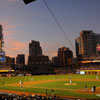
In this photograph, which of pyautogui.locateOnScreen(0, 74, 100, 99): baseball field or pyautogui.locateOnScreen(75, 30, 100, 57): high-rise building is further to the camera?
pyautogui.locateOnScreen(75, 30, 100, 57): high-rise building

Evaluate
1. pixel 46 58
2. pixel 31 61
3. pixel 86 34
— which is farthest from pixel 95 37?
pixel 31 61

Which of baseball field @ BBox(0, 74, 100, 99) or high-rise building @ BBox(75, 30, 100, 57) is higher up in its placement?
high-rise building @ BBox(75, 30, 100, 57)

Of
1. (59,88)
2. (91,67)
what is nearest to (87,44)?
(91,67)

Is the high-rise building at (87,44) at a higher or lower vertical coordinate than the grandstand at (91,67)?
higher

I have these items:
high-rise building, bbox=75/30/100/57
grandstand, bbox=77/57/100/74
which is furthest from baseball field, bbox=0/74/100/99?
high-rise building, bbox=75/30/100/57

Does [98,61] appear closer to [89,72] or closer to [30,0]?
[89,72]

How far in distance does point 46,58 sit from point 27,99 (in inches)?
6652

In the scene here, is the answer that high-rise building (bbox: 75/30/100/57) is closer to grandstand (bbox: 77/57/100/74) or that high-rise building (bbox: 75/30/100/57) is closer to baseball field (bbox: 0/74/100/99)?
grandstand (bbox: 77/57/100/74)

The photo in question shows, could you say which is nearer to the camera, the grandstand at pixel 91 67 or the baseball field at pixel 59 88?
the baseball field at pixel 59 88

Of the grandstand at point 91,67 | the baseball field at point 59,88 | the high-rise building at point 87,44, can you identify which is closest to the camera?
the baseball field at point 59,88

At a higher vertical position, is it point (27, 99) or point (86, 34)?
point (86, 34)

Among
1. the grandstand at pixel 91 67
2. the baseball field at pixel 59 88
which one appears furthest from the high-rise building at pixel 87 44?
the baseball field at pixel 59 88

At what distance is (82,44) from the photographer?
189750mm

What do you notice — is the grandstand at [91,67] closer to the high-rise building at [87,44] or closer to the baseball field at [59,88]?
the baseball field at [59,88]
